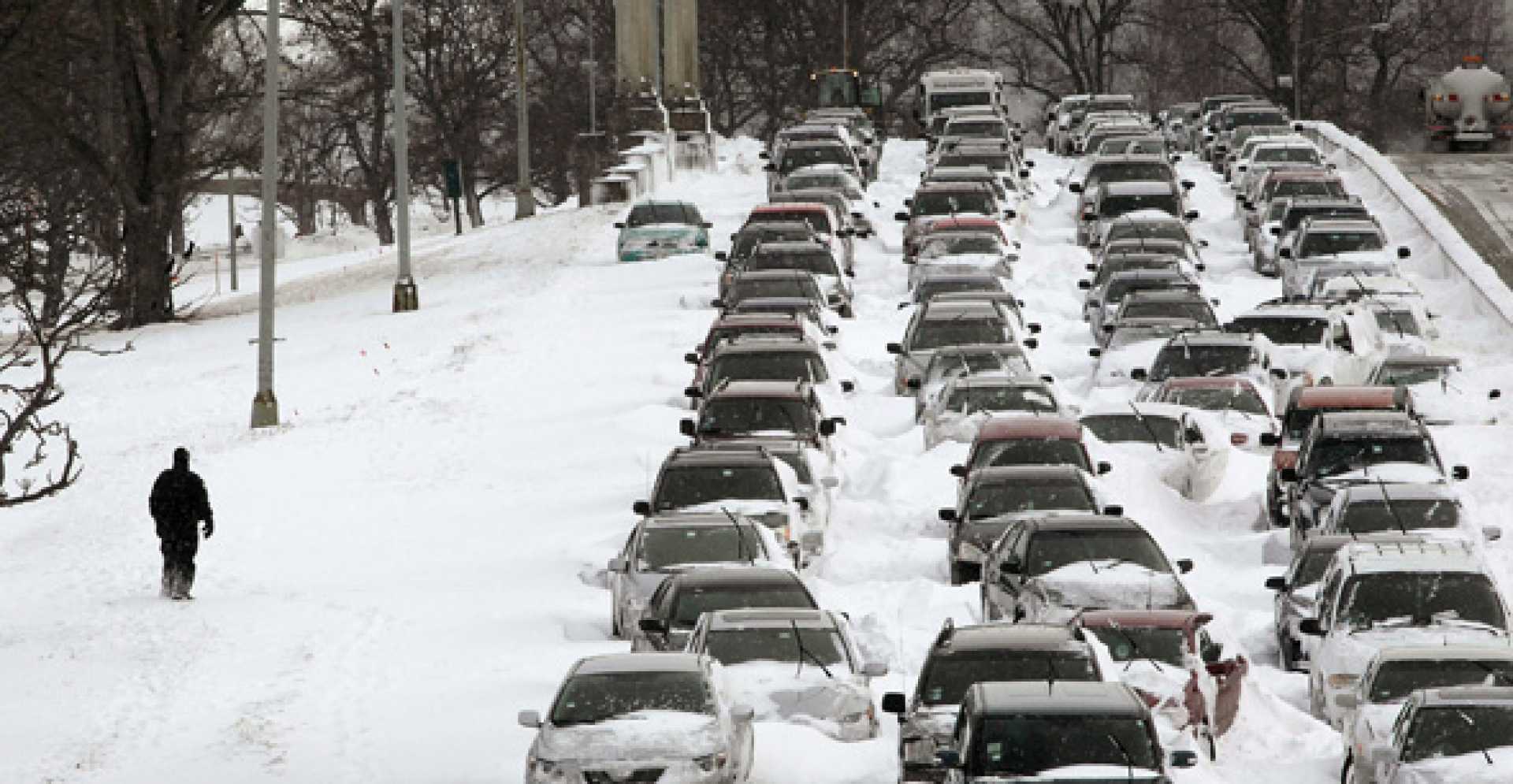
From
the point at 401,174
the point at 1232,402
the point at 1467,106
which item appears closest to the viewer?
the point at 1232,402

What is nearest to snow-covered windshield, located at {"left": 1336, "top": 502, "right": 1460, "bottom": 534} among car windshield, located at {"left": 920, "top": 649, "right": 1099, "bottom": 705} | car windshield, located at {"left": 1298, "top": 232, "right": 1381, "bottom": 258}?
car windshield, located at {"left": 920, "top": 649, "right": 1099, "bottom": 705}

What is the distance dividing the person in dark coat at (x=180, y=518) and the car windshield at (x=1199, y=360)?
12.8 metres

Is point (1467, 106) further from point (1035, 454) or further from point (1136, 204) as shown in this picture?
point (1035, 454)

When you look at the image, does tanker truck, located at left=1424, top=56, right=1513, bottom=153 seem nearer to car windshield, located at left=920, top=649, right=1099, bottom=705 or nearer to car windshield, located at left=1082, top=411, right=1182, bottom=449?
car windshield, located at left=1082, top=411, right=1182, bottom=449

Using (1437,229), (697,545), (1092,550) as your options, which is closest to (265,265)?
(697,545)

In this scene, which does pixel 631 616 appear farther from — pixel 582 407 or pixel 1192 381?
pixel 582 407

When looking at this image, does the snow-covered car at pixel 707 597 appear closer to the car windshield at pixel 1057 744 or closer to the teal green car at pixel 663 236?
the car windshield at pixel 1057 744

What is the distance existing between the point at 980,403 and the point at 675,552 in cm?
996

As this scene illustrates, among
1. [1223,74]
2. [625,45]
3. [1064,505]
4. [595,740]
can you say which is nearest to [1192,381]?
[1064,505]

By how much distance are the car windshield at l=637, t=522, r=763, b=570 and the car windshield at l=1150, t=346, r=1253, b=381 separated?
37.4 ft

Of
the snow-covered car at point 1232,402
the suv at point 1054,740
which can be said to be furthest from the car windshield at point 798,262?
the suv at point 1054,740

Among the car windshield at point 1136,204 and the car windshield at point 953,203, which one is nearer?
the car windshield at point 953,203

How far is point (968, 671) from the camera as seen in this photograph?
17969mm

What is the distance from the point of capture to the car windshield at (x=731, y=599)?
2080 centimetres
